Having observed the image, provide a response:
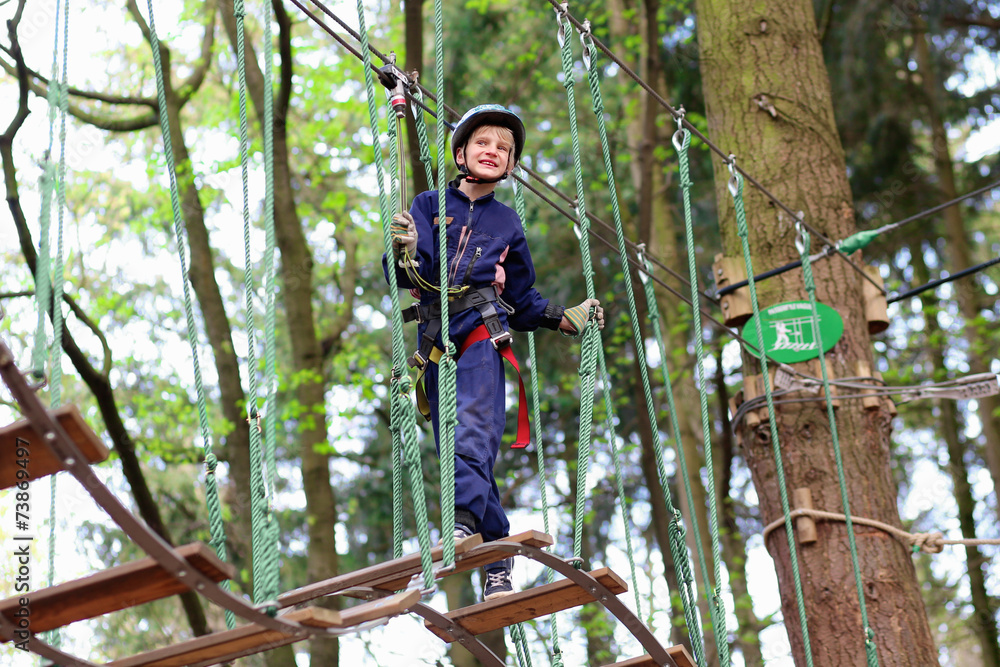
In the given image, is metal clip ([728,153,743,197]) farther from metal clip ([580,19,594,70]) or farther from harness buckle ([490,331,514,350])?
harness buckle ([490,331,514,350])

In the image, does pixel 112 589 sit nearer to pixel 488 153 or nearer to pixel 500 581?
pixel 500 581

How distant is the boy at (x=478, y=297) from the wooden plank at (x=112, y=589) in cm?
79

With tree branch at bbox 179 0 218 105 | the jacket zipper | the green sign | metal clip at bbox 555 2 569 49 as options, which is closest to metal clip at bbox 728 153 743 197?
the green sign

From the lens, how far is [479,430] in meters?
2.67

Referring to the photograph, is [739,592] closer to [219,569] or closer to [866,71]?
[866,71]

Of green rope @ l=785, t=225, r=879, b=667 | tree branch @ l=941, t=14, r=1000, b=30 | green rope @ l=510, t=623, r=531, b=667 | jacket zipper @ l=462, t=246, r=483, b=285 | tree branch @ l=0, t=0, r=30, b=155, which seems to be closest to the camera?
jacket zipper @ l=462, t=246, r=483, b=285

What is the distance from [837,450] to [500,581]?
4.64 feet

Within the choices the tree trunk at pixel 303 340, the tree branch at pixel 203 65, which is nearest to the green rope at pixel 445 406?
the tree trunk at pixel 303 340

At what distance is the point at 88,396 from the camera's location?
30.6ft

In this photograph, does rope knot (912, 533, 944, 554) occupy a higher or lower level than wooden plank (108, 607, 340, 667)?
higher

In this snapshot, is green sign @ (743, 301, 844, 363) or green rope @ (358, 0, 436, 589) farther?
green sign @ (743, 301, 844, 363)

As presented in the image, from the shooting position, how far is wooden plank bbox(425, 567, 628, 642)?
8.34 feet

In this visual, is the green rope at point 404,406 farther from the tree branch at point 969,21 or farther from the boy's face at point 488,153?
the tree branch at point 969,21

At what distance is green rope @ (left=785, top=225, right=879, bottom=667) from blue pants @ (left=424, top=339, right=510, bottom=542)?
1287 millimetres
